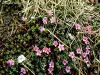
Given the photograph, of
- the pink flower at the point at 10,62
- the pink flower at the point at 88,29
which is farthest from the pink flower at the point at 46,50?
A: the pink flower at the point at 88,29

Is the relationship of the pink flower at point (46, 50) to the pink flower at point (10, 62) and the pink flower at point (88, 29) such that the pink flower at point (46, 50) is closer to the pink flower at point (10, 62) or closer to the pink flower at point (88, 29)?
the pink flower at point (10, 62)

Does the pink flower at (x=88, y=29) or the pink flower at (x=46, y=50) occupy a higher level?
the pink flower at (x=88, y=29)

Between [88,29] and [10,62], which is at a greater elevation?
[88,29]

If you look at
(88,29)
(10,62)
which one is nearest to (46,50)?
(10,62)

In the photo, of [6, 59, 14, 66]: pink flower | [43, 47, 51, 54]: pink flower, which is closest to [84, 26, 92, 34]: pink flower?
[43, 47, 51, 54]: pink flower

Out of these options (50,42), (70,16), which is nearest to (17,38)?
(50,42)

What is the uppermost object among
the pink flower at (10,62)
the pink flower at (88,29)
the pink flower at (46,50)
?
the pink flower at (88,29)

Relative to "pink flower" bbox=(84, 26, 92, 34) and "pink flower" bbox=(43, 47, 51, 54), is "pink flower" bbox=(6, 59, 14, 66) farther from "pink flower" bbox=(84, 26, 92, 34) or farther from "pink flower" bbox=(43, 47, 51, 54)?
"pink flower" bbox=(84, 26, 92, 34)

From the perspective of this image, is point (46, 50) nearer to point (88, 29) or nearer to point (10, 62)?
point (10, 62)

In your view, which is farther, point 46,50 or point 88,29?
point 88,29

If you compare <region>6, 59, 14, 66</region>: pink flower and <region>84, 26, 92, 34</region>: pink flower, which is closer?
<region>6, 59, 14, 66</region>: pink flower

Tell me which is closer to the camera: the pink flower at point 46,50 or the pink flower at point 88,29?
the pink flower at point 46,50

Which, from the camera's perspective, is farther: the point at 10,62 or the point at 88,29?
the point at 88,29
